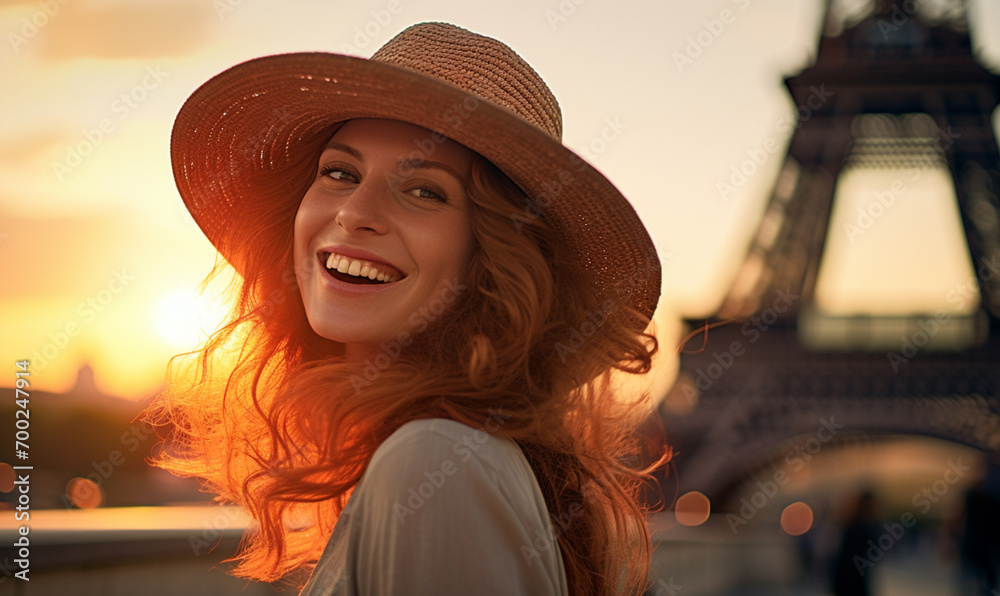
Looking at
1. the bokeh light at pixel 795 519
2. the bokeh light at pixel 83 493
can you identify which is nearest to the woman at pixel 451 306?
the bokeh light at pixel 795 519

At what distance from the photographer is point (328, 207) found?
1.66 meters

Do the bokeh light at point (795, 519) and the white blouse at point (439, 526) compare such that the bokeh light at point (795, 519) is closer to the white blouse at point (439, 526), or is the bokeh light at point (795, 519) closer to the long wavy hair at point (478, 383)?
the long wavy hair at point (478, 383)

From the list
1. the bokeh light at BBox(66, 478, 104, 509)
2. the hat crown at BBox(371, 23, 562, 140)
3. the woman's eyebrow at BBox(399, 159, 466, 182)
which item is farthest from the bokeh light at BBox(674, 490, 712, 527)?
the bokeh light at BBox(66, 478, 104, 509)

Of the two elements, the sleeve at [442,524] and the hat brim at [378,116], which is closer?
the sleeve at [442,524]

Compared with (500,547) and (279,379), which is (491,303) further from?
(279,379)

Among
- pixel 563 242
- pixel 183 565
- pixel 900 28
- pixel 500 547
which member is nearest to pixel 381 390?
pixel 500 547

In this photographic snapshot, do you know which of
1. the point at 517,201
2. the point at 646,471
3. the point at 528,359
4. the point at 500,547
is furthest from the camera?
the point at 646,471

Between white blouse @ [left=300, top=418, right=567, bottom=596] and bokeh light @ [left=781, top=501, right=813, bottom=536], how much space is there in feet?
99.8

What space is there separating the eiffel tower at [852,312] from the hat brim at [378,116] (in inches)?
569

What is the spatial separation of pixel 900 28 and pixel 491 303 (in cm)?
2223

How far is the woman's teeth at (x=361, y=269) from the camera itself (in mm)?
1562

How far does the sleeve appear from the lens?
1.11 metres

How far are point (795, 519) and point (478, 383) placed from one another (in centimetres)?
3668

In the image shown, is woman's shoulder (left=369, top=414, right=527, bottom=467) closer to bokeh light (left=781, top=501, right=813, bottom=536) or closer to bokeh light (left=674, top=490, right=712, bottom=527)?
bokeh light (left=674, top=490, right=712, bottom=527)
